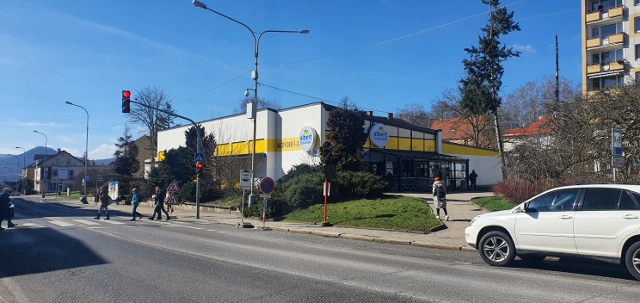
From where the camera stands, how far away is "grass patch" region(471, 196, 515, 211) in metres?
18.8

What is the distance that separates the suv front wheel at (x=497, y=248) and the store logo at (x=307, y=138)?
843 inches

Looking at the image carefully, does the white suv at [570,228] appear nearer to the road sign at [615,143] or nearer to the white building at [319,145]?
the road sign at [615,143]

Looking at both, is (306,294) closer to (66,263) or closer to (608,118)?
(66,263)

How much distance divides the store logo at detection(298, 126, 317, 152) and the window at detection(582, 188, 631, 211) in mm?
22866

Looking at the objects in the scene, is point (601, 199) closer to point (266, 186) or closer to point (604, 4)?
point (266, 186)

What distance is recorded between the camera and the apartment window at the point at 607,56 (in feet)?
162

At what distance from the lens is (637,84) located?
17.4 metres

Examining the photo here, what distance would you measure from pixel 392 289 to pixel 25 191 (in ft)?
348

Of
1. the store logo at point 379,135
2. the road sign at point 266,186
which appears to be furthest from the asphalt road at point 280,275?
the store logo at point 379,135

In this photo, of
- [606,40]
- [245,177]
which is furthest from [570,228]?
[606,40]

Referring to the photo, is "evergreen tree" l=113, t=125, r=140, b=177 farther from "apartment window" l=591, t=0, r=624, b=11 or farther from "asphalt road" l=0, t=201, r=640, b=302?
"apartment window" l=591, t=0, r=624, b=11

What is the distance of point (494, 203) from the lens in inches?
789

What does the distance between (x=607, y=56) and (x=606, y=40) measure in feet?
6.67

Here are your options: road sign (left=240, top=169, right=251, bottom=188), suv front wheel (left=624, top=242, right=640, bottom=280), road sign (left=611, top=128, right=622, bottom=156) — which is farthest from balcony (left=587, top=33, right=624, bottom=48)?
suv front wheel (left=624, top=242, right=640, bottom=280)
